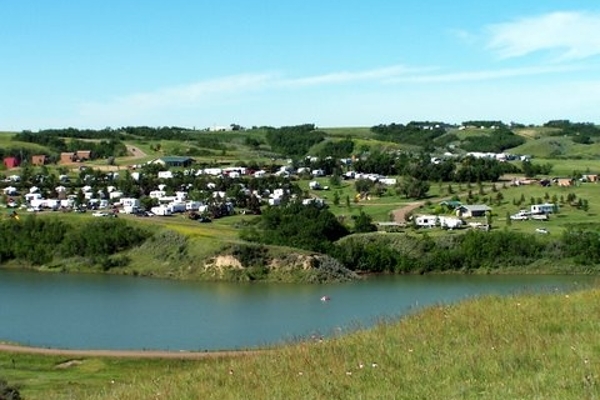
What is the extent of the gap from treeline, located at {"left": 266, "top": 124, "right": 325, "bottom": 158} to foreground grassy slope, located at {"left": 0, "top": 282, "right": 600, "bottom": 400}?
12590 cm

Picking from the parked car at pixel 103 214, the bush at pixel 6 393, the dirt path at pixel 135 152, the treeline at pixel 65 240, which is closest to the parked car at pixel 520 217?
the treeline at pixel 65 240

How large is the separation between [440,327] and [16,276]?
53.2m

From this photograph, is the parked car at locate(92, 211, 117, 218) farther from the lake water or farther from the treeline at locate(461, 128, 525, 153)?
the treeline at locate(461, 128, 525, 153)

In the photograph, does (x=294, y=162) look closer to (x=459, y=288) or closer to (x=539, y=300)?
(x=459, y=288)

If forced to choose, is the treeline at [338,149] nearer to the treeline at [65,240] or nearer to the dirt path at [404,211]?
the dirt path at [404,211]

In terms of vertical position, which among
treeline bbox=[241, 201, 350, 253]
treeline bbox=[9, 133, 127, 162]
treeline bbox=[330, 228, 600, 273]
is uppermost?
treeline bbox=[9, 133, 127, 162]

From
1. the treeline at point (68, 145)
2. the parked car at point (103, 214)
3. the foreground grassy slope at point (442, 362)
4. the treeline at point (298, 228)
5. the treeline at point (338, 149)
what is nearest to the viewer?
the foreground grassy slope at point (442, 362)

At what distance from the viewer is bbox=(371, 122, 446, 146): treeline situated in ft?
517

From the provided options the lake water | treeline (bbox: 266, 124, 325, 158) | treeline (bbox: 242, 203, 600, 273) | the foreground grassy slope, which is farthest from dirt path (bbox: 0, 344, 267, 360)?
treeline (bbox: 266, 124, 325, 158)

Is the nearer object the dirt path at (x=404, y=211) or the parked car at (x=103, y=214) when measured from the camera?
the parked car at (x=103, y=214)

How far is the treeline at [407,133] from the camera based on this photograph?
157500 mm

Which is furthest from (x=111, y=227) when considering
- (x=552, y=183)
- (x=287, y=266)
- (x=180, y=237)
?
(x=552, y=183)

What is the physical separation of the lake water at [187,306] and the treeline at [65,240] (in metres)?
3.37

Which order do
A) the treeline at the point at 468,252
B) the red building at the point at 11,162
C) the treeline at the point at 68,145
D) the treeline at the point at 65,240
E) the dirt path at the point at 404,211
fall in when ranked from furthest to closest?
the treeline at the point at 68,145
the red building at the point at 11,162
the dirt path at the point at 404,211
the treeline at the point at 65,240
the treeline at the point at 468,252
